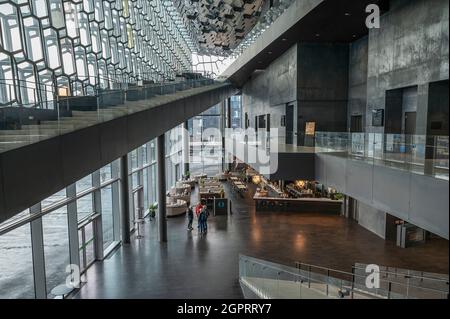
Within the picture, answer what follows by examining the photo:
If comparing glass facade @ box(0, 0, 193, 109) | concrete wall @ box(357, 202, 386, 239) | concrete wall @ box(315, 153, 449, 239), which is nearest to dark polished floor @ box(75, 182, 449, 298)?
concrete wall @ box(357, 202, 386, 239)

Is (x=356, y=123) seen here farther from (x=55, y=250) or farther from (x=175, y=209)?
(x=55, y=250)

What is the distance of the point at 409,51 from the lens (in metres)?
12.3

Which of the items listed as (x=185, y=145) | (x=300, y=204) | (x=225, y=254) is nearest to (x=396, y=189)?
(x=225, y=254)

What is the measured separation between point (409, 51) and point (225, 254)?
9922 millimetres

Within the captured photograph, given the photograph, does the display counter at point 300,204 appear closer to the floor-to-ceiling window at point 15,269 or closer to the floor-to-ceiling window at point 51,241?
the floor-to-ceiling window at point 51,241

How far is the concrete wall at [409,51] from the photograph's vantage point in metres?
10.8

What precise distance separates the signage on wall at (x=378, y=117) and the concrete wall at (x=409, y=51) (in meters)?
0.20

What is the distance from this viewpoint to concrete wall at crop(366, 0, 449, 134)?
10781mm

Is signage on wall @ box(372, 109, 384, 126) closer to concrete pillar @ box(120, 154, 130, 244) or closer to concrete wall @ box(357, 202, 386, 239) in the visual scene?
concrete wall @ box(357, 202, 386, 239)

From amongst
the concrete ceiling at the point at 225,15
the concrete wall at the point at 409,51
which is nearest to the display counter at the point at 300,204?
the concrete wall at the point at 409,51

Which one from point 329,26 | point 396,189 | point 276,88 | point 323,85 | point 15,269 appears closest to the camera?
point 396,189

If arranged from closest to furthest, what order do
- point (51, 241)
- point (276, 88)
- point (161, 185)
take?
1. point (51, 241)
2. point (161, 185)
3. point (276, 88)

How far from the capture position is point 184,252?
15.0 metres

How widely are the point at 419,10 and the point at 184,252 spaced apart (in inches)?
476
